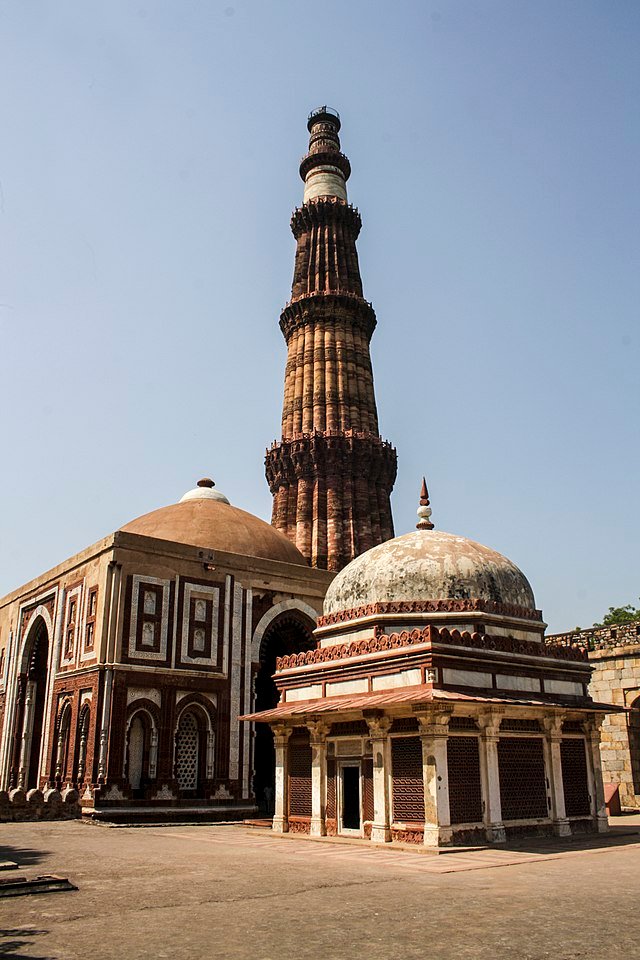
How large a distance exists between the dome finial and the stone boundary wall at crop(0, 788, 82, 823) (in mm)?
11309

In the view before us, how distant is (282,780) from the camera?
59.3 feet

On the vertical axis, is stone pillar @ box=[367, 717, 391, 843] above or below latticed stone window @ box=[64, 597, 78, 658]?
below

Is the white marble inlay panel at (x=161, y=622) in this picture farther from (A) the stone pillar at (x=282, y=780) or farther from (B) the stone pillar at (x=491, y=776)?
(B) the stone pillar at (x=491, y=776)

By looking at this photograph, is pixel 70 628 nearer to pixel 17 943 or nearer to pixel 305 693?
pixel 305 693

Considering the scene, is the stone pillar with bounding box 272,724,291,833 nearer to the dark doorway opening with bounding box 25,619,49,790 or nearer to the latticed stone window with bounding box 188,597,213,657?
the latticed stone window with bounding box 188,597,213,657

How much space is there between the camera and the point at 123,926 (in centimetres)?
741

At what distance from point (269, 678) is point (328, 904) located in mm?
19498

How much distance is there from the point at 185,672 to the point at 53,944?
17.8m

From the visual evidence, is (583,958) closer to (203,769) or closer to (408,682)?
(408,682)

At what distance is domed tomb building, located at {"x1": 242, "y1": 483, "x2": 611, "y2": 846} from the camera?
1468 cm

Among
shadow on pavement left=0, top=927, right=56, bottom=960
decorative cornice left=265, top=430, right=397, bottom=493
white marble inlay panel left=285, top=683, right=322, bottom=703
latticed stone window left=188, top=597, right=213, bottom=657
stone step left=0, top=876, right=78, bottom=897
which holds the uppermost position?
decorative cornice left=265, top=430, right=397, bottom=493

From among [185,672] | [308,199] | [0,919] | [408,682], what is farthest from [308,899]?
[308,199]

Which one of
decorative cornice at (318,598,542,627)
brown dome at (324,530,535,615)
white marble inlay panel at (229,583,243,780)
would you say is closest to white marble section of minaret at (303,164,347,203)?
white marble inlay panel at (229,583,243,780)

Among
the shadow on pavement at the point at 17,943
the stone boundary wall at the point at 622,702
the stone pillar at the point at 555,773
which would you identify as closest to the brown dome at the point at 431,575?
the stone pillar at the point at 555,773
